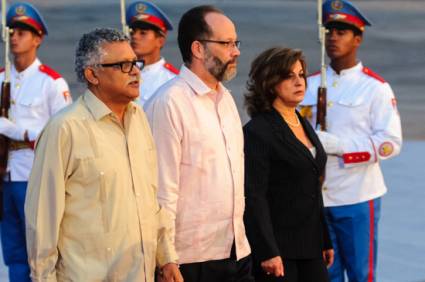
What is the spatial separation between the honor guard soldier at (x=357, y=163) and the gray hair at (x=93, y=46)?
217cm

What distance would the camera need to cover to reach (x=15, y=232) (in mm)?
6598

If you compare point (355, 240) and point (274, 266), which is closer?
point (274, 266)

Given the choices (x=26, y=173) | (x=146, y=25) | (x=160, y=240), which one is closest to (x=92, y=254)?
(x=160, y=240)

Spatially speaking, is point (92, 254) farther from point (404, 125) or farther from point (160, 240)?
point (404, 125)

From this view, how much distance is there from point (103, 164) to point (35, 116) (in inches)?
121

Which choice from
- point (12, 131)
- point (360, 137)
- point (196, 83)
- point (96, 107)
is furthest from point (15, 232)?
point (96, 107)

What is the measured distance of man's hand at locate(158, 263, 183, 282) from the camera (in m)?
4.00

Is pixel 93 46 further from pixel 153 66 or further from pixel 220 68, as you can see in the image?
pixel 153 66

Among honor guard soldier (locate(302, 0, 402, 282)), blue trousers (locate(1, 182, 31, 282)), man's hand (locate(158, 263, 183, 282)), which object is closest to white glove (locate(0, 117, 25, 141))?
blue trousers (locate(1, 182, 31, 282))

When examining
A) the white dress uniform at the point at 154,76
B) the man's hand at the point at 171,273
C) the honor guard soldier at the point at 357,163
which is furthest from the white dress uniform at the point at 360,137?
the man's hand at the point at 171,273

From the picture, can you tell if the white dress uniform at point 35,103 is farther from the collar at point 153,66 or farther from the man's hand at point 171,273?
the man's hand at point 171,273

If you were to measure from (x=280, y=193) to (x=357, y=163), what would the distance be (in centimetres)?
128

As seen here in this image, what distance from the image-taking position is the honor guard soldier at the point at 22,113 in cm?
658

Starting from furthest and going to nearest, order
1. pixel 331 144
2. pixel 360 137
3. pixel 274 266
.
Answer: pixel 360 137, pixel 331 144, pixel 274 266
